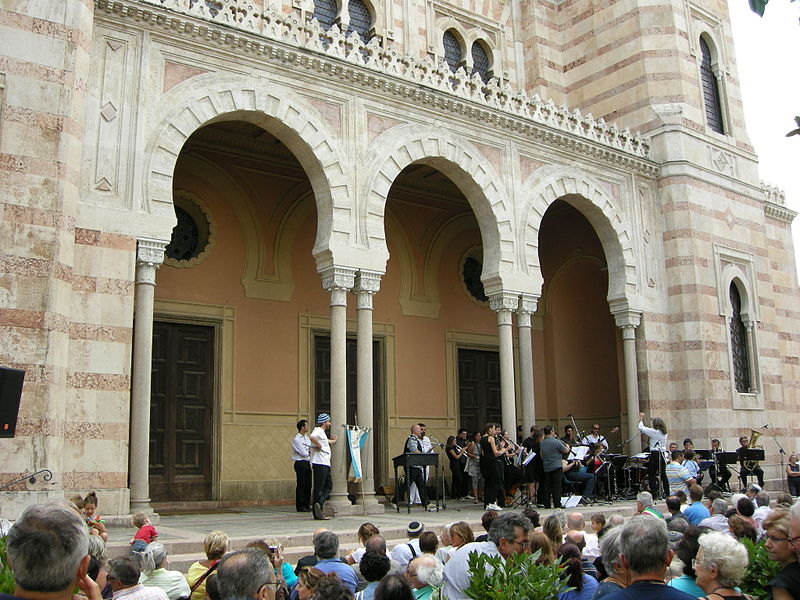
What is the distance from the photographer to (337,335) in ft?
40.0

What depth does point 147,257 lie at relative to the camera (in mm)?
10398

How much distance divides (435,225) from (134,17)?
8283mm

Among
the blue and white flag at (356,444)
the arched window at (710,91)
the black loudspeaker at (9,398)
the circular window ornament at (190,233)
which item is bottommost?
the blue and white flag at (356,444)

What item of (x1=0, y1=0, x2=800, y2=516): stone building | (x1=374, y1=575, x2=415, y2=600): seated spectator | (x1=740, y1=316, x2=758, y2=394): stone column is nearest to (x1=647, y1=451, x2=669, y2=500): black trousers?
(x1=0, y1=0, x2=800, y2=516): stone building

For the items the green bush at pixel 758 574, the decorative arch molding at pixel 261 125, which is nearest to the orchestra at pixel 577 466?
the decorative arch molding at pixel 261 125

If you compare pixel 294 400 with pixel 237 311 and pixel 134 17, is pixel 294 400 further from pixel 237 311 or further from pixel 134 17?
pixel 134 17

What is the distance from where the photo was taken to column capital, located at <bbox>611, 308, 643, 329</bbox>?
1603 cm

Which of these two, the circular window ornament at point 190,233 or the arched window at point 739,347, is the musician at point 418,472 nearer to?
the circular window ornament at point 190,233

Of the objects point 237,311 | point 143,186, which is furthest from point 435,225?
point 143,186

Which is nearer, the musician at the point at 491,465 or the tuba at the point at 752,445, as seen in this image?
the musician at the point at 491,465

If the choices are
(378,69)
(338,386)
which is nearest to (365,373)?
(338,386)

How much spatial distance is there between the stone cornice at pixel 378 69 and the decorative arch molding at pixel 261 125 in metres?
0.59

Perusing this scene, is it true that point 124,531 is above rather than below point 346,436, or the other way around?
below

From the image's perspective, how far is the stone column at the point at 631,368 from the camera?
51.5ft
